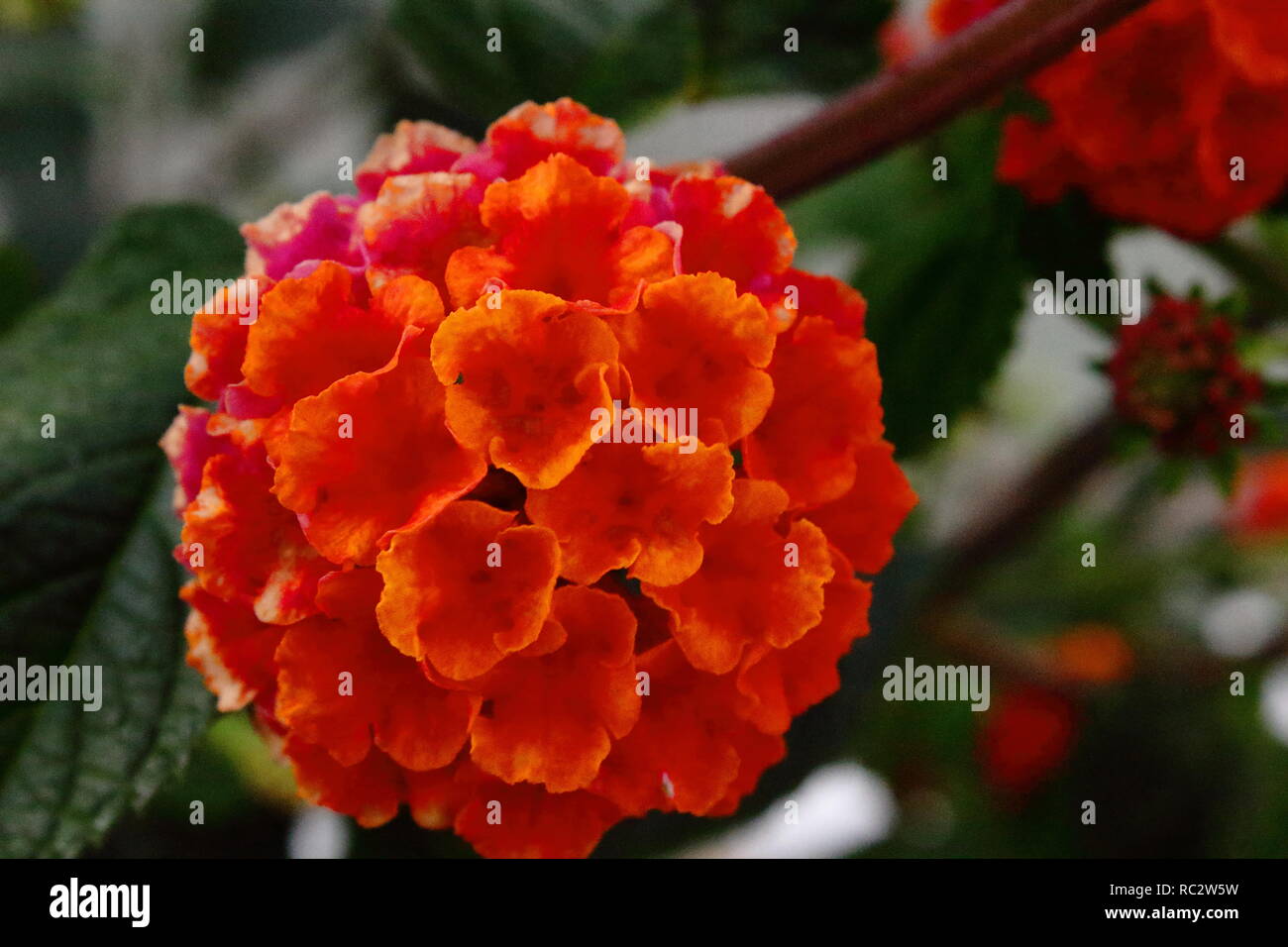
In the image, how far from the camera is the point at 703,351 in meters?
0.44

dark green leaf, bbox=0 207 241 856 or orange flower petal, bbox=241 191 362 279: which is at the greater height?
orange flower petal, bbox=241 191 362 279

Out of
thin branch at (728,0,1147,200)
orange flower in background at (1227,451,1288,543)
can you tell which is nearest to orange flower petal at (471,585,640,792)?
thin branch at (728,0,1147,200)

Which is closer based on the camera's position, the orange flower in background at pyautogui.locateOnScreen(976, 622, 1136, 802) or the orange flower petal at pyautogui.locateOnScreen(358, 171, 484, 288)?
the orange flower petal at pyautogui.locateOnScreen(358, 171, 484, 288)

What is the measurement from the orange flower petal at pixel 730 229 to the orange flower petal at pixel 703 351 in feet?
0.14

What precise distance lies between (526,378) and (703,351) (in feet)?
0.22

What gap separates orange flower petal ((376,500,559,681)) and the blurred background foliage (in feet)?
0.52

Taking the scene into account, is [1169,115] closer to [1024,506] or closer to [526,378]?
[526,378]

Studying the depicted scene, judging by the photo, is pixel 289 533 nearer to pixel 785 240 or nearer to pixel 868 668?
pixel 785 240

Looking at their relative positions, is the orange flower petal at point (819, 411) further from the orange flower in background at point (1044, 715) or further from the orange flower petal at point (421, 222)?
the orange flower in background at point (1044, 715)

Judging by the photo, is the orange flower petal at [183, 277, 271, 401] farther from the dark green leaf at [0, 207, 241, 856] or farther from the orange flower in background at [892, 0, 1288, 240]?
the orange flower in background at [892, 0, 1288, 240]

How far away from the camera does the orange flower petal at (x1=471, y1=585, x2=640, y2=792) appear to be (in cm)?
44

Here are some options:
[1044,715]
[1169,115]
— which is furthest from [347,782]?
[1044,715]

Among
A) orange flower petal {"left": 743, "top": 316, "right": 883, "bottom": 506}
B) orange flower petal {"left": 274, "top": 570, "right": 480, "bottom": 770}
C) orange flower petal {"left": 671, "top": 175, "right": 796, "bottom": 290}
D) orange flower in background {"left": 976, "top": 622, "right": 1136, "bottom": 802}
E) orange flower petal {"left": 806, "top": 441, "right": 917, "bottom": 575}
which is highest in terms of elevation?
orange flower petal {"left": 671, "top": 175, "right": 796, "bottom": 290}
